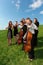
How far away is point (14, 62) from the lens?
18156mm

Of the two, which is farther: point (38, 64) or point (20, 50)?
point (20, 50)

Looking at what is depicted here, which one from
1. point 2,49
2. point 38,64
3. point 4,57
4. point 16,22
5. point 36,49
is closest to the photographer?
point 38,64

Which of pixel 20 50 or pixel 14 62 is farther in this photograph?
pixel 20 50

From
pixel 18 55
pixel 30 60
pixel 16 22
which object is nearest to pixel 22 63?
pixel 30 60

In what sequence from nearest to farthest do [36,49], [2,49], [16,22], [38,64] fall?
[38,64]
[36,49]
[2,49]
[16,22]

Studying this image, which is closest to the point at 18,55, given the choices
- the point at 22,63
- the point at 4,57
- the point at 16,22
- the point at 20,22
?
the point at 4,57

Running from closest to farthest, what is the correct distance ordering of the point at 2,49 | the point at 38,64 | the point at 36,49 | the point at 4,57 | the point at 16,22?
1. the point at 38,64
2. the point at 4,57
3. the point at 36,49
4. the point at 2,49
5. the point at 16,22

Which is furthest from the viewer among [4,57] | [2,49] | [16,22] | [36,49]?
[16,22]

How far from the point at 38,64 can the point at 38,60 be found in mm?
846

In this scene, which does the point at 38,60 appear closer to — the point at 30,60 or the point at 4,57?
the point at 30,60

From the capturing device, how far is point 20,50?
2148cm

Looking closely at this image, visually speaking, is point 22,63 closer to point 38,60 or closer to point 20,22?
point 38,60

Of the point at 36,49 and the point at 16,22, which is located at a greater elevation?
the point at 16,22

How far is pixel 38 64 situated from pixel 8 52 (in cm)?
488
